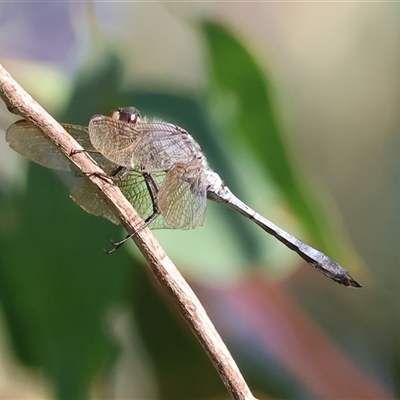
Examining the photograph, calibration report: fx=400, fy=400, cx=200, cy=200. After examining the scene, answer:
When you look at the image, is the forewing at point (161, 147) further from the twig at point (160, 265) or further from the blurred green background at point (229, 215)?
the blurred green background at point (229, 215)

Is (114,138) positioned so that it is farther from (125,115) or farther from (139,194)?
(139,194)

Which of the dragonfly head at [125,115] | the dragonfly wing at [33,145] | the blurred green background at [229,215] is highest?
the dragonfly wing at [33,145]

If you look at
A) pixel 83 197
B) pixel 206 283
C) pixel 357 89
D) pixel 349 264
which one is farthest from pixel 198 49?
pixel 349 264

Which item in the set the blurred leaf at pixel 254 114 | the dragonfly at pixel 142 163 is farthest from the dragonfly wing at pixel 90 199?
A: the blurred leaf at pixel 254 114

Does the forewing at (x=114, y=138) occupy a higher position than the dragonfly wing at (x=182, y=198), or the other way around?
the forewing at (x=114, y=138)

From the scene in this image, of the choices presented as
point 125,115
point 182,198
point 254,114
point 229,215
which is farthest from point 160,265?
point 254,114

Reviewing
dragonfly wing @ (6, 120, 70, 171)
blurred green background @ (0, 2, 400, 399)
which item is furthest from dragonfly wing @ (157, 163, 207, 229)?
blurred green background @ (0, 2, 400, 399)
